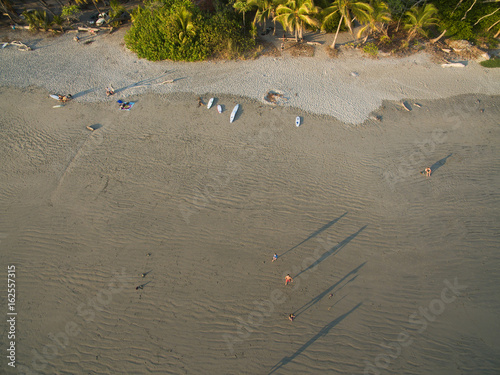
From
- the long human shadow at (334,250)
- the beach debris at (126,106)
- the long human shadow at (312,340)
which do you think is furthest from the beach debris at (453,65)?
the beach debris at (126,106)

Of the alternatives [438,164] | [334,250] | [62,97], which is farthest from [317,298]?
[62,97]

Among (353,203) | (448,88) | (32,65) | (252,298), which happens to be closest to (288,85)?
(353,203)

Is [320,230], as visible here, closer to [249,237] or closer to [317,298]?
[317,298]

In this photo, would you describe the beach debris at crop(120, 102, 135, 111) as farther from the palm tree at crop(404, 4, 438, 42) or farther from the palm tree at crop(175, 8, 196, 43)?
the palm tree at crop(404, 4, 438, 42)

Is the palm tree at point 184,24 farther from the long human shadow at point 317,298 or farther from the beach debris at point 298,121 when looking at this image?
the long human shadow at point 317,298

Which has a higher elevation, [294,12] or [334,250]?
[294,12]

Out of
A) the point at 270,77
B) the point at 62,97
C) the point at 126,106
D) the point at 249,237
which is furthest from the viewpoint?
the point at 270,77

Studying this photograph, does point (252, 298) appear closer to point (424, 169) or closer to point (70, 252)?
point (70, 252)
